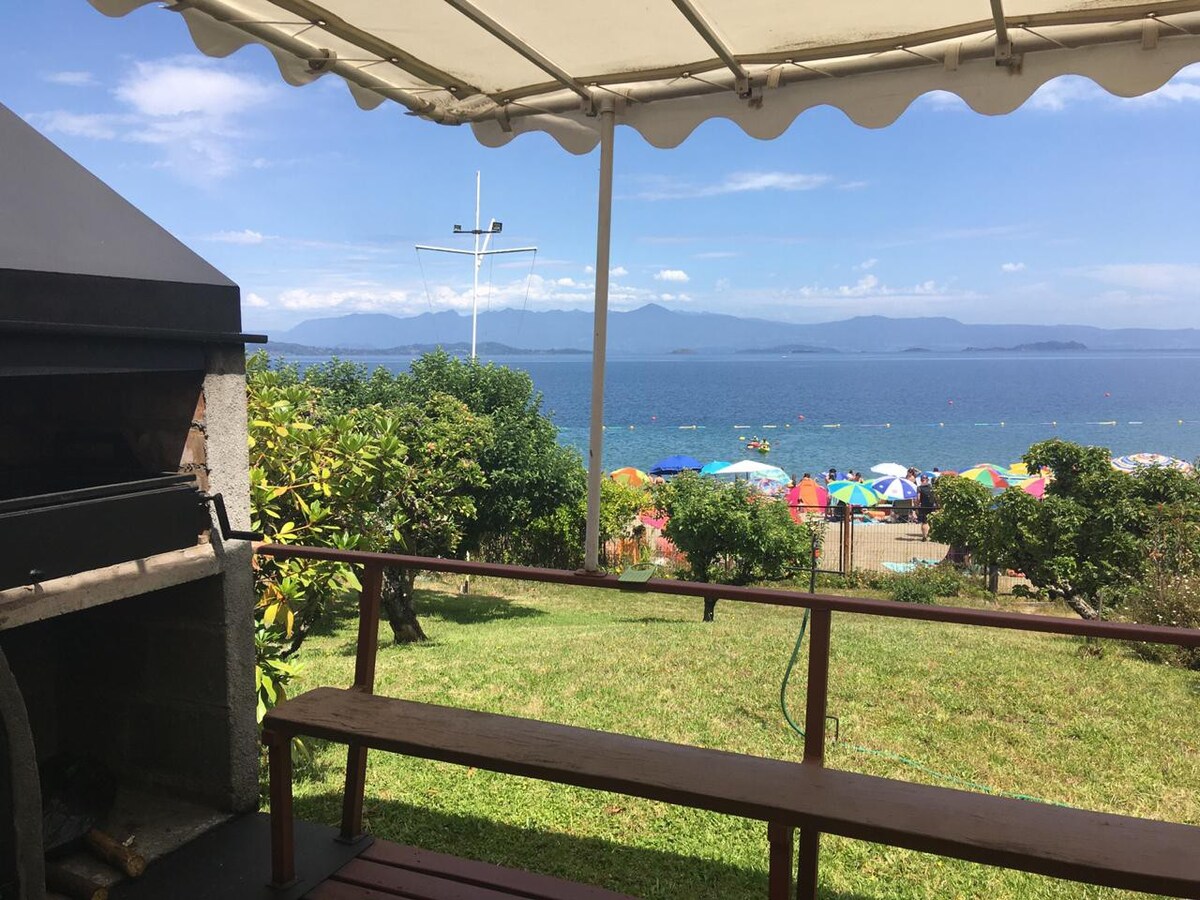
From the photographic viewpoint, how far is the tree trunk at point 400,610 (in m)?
8.09

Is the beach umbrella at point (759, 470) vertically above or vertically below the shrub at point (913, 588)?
above

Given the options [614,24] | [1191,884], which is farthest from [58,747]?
[1191,884]

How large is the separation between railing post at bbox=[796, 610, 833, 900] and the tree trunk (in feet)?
21.4

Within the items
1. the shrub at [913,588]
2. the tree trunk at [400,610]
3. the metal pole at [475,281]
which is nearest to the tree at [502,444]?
the tree trunk at [400,610]

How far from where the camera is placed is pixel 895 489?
27.8 meters

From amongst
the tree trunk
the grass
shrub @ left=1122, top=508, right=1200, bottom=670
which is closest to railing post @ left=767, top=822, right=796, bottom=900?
the grass

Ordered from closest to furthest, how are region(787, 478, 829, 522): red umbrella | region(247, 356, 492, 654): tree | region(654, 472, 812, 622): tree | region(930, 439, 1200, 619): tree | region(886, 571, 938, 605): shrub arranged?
region(247, 356, 492, 654): tree, region(930, 439, 1200, 619): tree, region(654, 472, 812, 622): tree, region(886, 571, 938, 605): shrub, region(787, 478, 829, 522): red umbrella

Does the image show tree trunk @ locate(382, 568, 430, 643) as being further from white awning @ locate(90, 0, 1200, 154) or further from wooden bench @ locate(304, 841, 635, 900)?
white awning @ locate(90, 0, 1200, 154)

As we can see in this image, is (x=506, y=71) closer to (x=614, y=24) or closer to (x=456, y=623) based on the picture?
(x=614, y=24)

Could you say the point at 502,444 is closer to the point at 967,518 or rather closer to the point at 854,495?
the point at 967,518

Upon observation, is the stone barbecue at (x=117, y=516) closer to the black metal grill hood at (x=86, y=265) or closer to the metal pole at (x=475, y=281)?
the black metal grill hood at (x=86, y=265)

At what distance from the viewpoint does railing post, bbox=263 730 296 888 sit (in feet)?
7.34

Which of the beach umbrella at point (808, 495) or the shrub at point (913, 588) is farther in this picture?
the beach umbrella at point (808, 495)

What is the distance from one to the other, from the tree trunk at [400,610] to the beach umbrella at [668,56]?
234 inches
